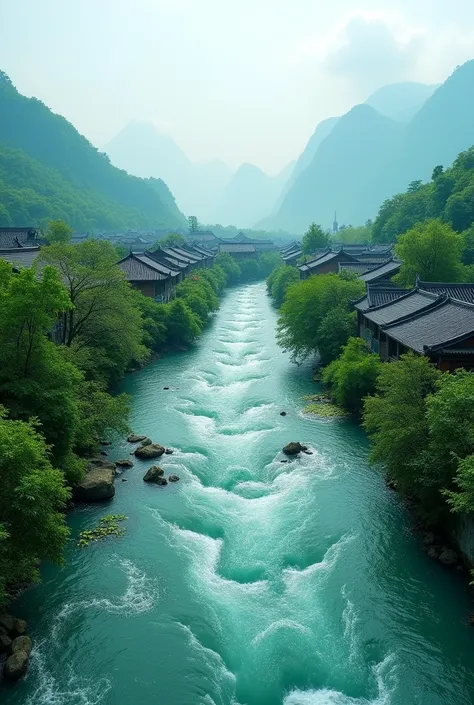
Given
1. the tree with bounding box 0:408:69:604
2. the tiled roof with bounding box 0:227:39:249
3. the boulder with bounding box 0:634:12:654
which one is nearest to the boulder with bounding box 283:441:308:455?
the tree with bounding box 0:408:69:604

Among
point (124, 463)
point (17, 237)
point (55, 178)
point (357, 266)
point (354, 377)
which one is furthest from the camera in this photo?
point (55, 178)

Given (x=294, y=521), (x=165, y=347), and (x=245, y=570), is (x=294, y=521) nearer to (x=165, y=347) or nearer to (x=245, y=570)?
(x=245, y=570)

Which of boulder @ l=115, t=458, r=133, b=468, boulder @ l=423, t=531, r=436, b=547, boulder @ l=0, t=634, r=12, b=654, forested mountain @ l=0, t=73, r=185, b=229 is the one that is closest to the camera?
boulder @ l=0, t=634, r=12, b=654

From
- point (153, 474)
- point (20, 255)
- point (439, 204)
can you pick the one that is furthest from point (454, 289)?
point (439, 204)

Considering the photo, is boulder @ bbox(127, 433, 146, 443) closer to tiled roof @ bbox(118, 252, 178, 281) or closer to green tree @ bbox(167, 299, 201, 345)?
green tree @ bbox(167, 299, 201, 345)

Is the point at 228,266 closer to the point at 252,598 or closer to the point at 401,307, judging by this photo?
the point at 401,307

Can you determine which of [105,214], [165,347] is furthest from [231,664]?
[105,214]
